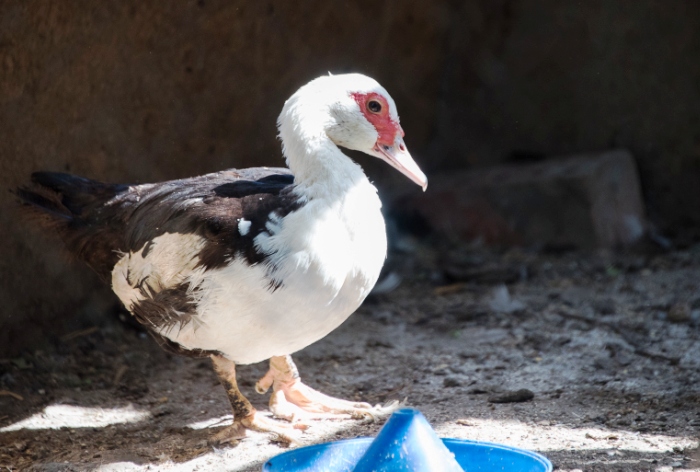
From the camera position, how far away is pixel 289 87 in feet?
17.2

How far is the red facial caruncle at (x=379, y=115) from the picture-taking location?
303cm

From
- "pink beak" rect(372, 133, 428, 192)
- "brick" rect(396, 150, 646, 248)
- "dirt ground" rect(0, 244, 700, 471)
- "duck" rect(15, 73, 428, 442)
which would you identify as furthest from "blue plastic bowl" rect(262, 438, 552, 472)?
"brick" rect(396, 150, 646, 248)

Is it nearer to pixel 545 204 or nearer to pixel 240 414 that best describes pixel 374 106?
pixel 240 414

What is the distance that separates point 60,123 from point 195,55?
91cm

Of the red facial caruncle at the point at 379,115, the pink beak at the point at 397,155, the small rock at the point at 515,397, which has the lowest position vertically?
the small rock at the point at 515,397

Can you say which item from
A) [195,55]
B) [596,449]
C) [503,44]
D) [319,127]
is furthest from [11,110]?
[503,44]

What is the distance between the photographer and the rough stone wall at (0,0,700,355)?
13.1 ft

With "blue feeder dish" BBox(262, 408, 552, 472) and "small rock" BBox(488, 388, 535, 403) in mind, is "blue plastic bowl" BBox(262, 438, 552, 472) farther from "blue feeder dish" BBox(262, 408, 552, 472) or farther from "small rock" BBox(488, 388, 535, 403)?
"small rock" BBox(488, 388, 535, 403)

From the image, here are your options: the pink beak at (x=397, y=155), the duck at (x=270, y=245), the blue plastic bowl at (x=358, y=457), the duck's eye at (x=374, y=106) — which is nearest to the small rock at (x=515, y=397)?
the duck at (x=270, y=245)

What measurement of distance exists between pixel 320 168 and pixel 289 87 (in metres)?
2.40

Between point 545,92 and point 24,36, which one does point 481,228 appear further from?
point 24,36

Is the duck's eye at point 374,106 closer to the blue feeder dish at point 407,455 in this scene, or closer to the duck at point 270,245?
the duck at point 270,245

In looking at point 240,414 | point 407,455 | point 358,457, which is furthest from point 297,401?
point 407,455

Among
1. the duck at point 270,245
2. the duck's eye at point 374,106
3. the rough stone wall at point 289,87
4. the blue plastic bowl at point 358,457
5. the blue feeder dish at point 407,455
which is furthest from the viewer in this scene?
the rough stone wall at point 289,87
